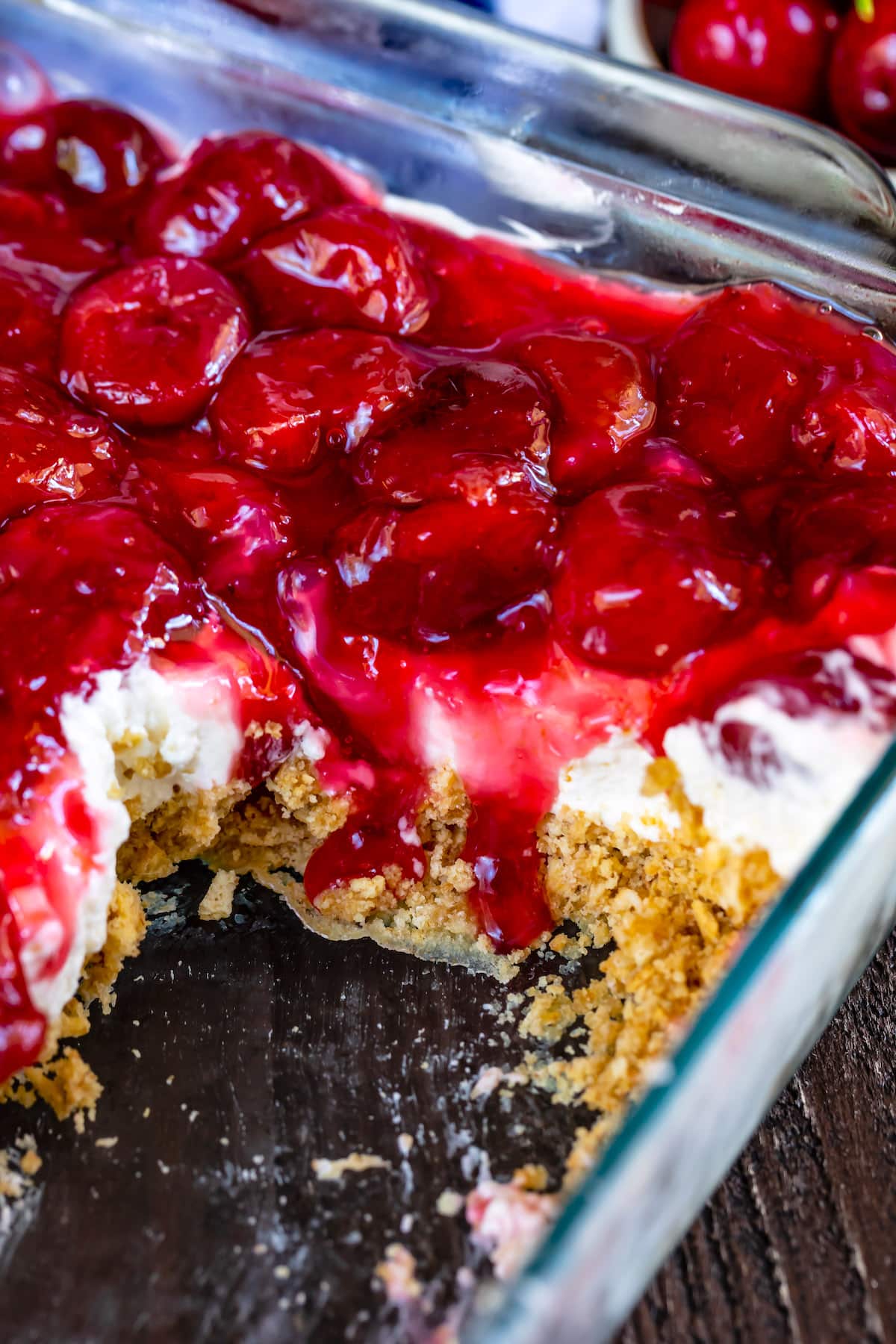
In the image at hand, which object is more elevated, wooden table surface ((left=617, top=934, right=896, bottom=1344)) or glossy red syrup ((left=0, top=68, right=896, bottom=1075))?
glossy red syrup ((left=0, top=68, right=896, bottom=1075))

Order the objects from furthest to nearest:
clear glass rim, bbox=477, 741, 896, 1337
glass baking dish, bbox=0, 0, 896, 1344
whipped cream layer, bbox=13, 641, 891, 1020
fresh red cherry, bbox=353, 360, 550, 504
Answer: glass baking dish, bbox=0, 0, 896, 1344 < fresh red cherry, bbox=353, 360, 550, 504 < whipped cream layer, bbox=13, 641, 891, 1020 < clear glass rim, bbox=477, 741, 896, 1337

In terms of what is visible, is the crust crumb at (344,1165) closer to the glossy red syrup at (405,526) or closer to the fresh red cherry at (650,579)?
the glossy red syrup at (405,526)

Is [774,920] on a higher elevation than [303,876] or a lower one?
higher

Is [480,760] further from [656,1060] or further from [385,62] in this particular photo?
[385,62]

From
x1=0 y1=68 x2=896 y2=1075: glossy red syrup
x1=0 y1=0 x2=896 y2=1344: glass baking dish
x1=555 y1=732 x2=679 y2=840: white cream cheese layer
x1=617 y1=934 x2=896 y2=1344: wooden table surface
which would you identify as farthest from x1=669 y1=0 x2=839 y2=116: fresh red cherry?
x1=617 y1=934 x2=896 y2=1344: wooden table surface

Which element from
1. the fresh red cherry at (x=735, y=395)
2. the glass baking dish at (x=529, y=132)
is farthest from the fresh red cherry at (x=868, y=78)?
the fresh red cherry at (x=735, y=395)

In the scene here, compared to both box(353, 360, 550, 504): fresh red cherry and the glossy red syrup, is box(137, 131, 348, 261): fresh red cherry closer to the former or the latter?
the glossy red syrup

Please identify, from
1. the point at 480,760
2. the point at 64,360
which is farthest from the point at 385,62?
the point at 480,760
